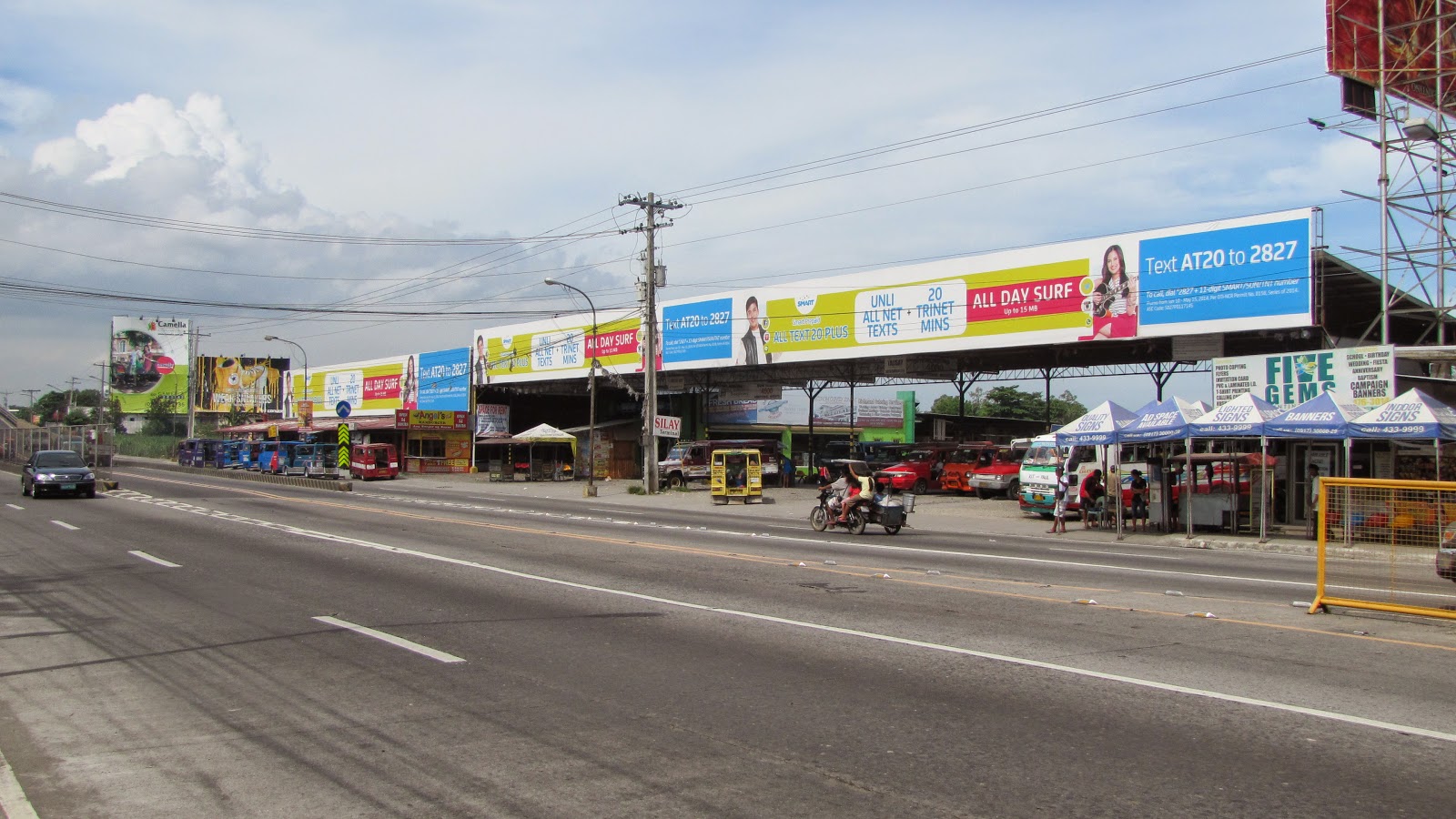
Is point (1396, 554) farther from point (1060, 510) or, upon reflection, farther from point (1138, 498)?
point (1138, 498)

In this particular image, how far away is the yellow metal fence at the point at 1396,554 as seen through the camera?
37.6 ft

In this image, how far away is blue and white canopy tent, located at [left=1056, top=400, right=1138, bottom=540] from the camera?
24734mm

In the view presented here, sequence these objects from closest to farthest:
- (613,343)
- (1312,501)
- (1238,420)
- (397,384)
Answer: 1. (1238,420)
2. (1312,501)
3. (613,343)
4. (397,384)

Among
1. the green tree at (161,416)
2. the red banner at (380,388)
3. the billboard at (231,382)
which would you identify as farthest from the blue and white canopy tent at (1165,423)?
the green tree at (161,416)

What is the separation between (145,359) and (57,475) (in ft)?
276

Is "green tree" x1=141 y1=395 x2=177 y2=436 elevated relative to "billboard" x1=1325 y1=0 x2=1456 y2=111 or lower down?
lower down

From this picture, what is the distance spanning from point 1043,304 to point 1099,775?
94.5 feet

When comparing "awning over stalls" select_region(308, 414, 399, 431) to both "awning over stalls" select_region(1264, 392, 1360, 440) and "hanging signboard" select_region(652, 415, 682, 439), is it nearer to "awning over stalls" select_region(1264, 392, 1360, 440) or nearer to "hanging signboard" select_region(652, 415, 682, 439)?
"hanging signboard" select_region(652, 415, 682, 439)

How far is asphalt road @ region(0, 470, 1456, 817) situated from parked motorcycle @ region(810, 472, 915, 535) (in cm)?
669

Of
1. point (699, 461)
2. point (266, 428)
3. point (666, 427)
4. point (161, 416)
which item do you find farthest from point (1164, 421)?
point (161, 416)

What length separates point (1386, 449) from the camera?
24.1 metres

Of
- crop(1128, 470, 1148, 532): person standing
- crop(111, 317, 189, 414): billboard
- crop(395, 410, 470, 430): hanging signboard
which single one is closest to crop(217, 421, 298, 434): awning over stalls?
crop(395, 410, 470, 430): hanging signboard

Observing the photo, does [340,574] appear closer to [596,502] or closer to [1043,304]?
[596,502]

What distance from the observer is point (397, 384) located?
7000 centimetres
